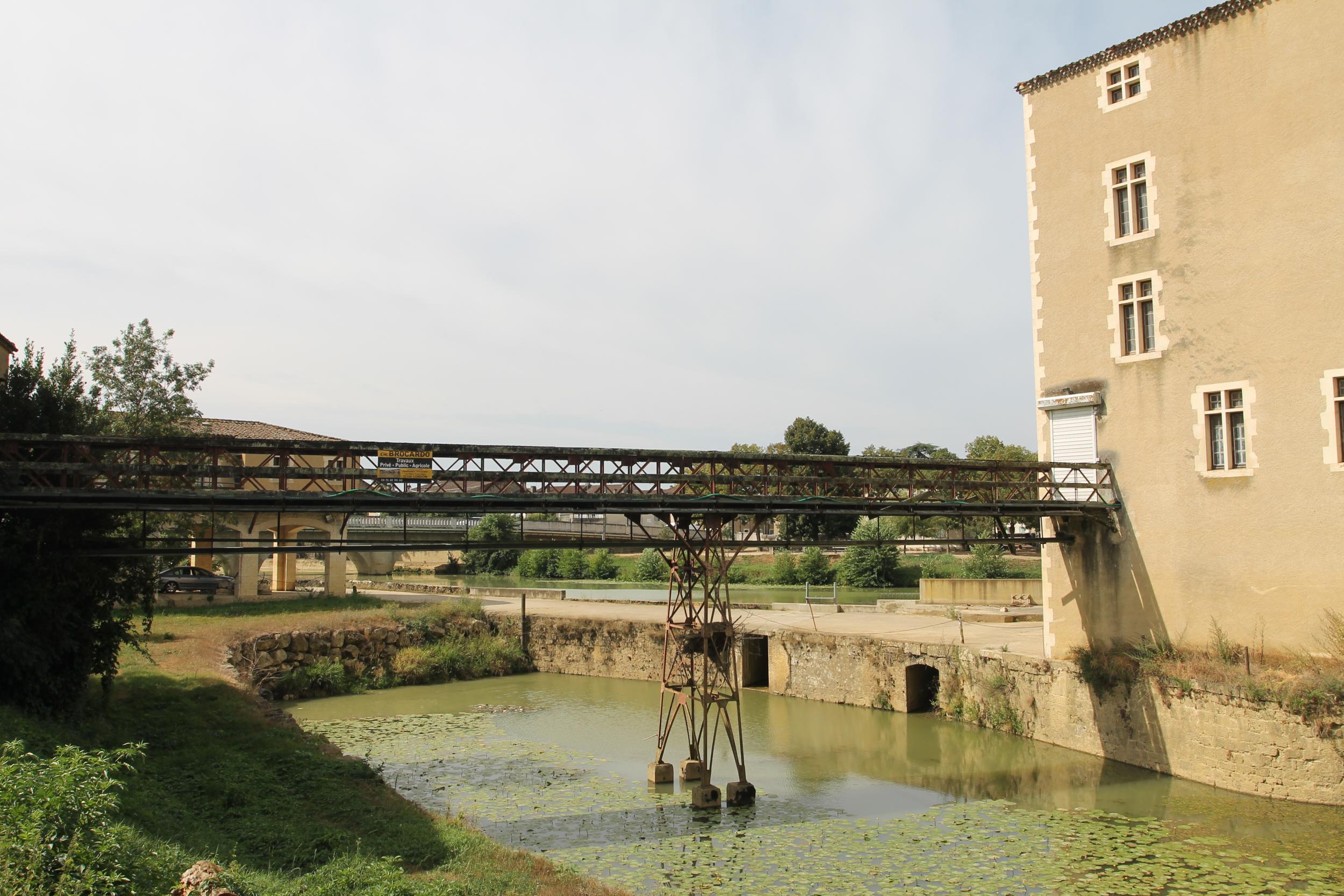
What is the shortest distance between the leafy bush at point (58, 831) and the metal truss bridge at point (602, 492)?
5175mm

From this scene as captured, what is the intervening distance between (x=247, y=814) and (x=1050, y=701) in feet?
50.7

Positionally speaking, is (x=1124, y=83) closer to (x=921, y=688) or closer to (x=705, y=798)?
(x=921, y=688)

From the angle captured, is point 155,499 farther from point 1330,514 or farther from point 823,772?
point 1330,514

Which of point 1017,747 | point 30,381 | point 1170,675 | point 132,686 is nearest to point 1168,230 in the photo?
point 1170,675

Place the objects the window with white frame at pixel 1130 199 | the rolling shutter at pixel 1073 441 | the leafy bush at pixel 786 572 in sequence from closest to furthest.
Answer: the window with white frame at pixel 1130 199, the rolling shutter at pixel 1073 441, the leafy bush at pixel 786 572

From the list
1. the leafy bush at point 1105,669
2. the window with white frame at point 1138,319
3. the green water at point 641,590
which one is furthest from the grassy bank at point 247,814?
the green water at point 641,590

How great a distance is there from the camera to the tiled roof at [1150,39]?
1752 centimetres

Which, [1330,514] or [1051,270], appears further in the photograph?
[1051,270]

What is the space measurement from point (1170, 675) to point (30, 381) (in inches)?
778

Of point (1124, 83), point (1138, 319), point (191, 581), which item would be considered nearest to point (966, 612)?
point (1138, 319)

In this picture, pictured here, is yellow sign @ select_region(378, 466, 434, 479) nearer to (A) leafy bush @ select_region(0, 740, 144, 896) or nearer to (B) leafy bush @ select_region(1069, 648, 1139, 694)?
(A) leafy bush @ select_region(0, 740, 144, 896)

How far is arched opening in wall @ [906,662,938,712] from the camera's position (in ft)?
76.8

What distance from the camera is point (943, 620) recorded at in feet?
97.4

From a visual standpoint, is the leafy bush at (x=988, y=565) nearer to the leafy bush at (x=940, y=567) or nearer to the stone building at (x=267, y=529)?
the leafy bush at (x=940, y=567)
